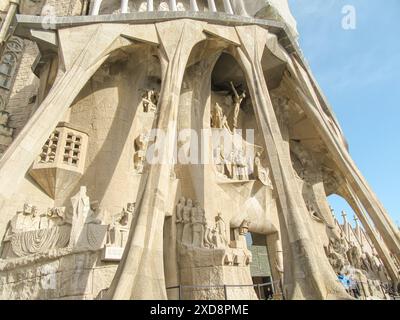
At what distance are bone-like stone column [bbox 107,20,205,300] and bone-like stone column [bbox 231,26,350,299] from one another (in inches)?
91.0

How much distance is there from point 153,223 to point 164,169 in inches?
47.7

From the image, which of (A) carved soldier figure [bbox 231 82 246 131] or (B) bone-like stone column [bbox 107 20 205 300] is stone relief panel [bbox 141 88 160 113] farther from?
(A) carved soldier figure [bbox 231 82 246 131]

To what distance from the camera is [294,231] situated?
19.5 ft

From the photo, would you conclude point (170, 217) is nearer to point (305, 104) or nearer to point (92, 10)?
point (305, 104)

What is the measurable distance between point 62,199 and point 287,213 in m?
6.01

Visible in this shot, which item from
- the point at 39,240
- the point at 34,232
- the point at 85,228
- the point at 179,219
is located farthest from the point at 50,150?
the point at 179,219

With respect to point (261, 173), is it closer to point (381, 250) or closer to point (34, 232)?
point (381, 250)

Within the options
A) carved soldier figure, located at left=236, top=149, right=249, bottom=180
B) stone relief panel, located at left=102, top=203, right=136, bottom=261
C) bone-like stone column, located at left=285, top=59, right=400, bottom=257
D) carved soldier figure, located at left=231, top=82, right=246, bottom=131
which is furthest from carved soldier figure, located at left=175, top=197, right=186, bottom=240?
Answer: bone-like stone column, located at left=285, top=59, right=400, bottom=257

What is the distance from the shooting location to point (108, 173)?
332 inches

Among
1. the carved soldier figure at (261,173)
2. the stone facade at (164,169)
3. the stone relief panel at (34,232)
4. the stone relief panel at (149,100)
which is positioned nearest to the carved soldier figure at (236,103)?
the stone facade at (164,169)

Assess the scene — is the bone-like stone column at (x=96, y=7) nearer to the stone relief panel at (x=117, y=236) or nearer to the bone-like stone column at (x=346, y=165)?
the bone-like stone column at (x=346, y=165)

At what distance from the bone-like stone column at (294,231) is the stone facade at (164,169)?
26mm

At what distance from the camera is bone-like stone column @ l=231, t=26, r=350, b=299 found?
5340mm
